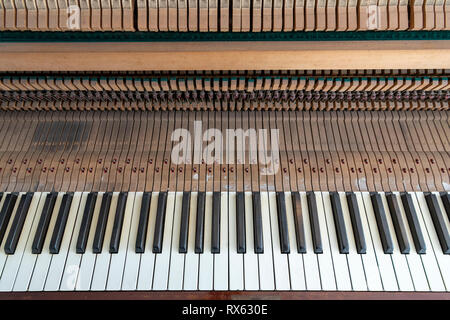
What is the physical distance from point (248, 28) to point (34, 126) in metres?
1.59

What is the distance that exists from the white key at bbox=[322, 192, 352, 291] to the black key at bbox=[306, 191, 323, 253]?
7 cm

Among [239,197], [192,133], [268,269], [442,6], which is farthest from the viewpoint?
[192,133]

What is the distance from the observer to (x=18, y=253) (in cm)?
187

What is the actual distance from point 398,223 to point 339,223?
0.33 m

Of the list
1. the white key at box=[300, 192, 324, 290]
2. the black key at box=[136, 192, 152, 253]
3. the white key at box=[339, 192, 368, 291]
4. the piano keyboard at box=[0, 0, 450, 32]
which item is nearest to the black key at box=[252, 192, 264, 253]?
the white key at box=[300, 192, 324, 290]

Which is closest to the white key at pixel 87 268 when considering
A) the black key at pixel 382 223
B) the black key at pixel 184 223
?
the black key at pixel 184 223

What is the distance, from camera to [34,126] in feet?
7.40

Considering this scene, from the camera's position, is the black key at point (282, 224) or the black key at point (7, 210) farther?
the black key at point (7, 210)

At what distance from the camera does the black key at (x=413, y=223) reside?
1834 millimetres

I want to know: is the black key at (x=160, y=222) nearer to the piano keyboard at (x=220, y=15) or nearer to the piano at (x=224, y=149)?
the piano at (x=224, y=149)

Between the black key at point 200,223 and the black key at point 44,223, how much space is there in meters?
0.85

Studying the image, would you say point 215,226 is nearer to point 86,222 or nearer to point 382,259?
point 86,222
